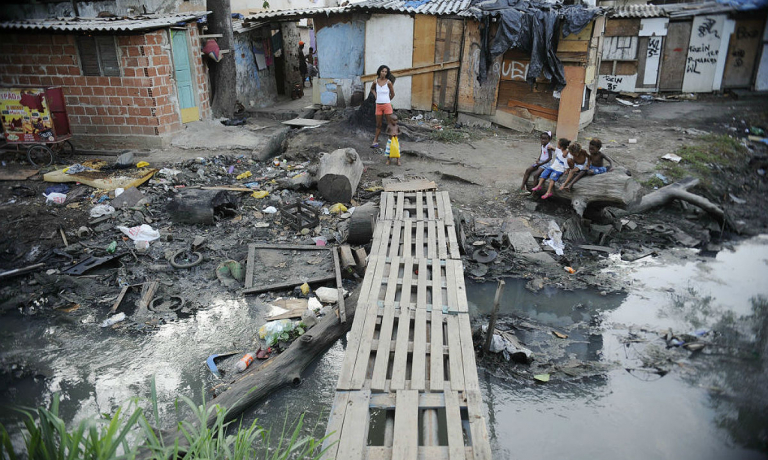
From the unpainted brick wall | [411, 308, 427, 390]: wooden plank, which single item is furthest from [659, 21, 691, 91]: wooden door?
[411, 308, 427, 390]: wooden plank

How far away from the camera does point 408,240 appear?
16.9 ft

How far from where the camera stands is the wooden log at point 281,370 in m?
3.79

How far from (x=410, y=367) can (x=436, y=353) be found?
0.22 meters

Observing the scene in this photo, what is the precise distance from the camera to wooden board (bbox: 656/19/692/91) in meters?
13.9

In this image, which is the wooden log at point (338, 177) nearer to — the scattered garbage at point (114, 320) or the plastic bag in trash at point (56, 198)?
the scattered garbage at point (114, 320)

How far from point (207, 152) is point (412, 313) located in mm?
7201

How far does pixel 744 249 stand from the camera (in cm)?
628

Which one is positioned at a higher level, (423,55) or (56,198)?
(423,55)

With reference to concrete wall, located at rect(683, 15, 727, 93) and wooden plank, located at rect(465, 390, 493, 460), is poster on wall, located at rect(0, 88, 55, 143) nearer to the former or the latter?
wooden plank, located at rect(465, 390, 493, 460)

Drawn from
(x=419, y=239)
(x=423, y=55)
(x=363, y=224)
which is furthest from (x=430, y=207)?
(x=423, y=55)

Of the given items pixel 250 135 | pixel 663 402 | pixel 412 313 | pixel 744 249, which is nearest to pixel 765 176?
pixel 744 249

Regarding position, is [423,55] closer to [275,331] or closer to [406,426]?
[275,331]

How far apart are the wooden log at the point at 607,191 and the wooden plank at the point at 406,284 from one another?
3.00 metres

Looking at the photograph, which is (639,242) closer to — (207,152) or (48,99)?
(207,152)
